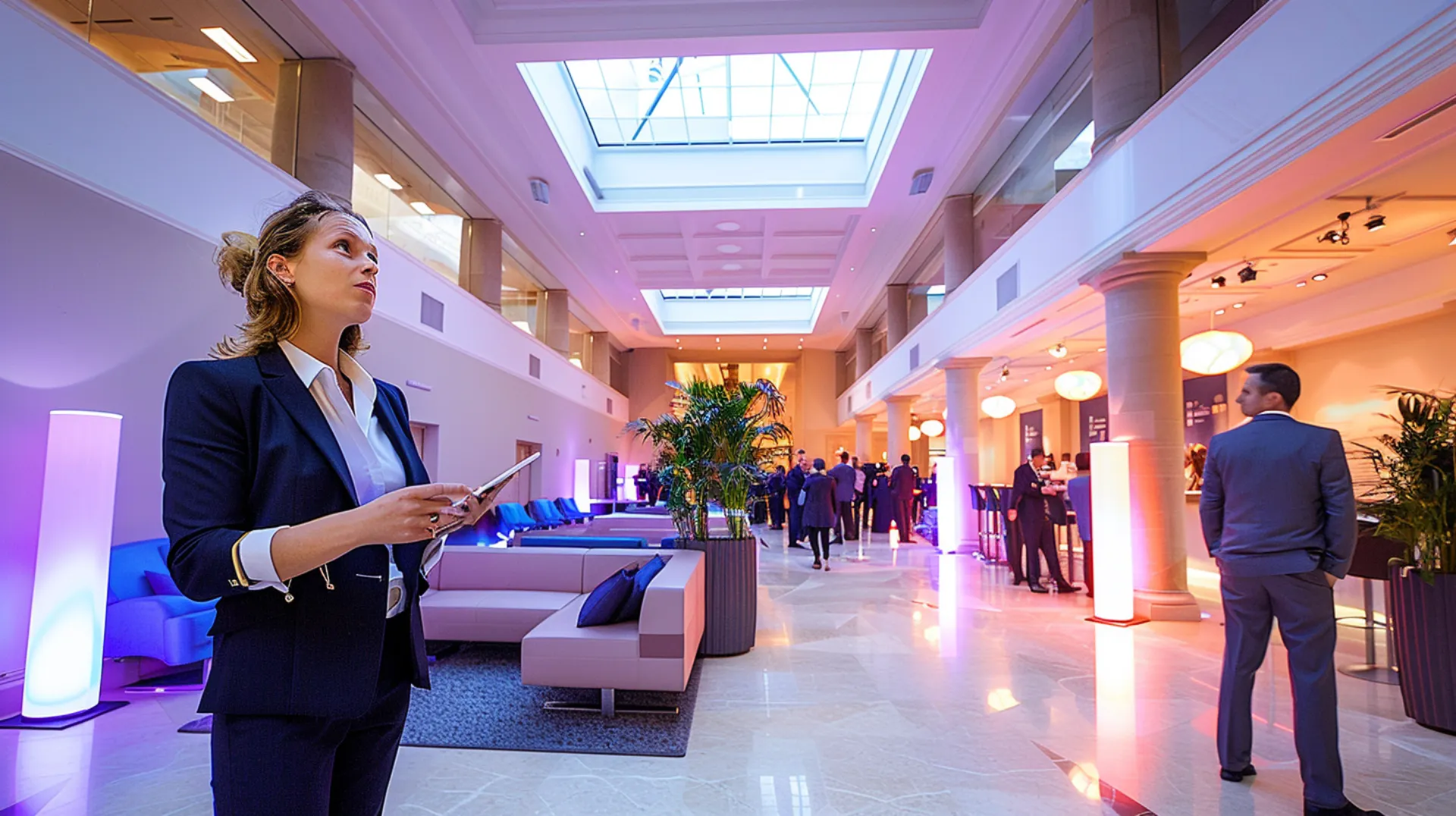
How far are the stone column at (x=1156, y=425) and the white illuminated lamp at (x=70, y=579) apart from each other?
8.07 m

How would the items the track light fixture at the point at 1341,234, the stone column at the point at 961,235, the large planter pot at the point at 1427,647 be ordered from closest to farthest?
the large planter pot at the point at 1427,647
the track light fixture at the point at 1341,234
the stone column at the point at 961,235

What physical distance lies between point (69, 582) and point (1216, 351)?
960 cm

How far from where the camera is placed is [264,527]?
3.51 feet

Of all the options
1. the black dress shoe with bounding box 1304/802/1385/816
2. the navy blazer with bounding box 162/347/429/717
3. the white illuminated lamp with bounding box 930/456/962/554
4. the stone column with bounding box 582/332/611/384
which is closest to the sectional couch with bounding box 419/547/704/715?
the black dress shoe with bounding box 1304/802/1385/816

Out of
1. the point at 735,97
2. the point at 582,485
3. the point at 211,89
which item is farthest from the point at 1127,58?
the point at 582,485

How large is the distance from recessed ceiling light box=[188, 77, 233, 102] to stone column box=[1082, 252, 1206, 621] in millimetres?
8546

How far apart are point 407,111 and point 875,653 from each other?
356 inches

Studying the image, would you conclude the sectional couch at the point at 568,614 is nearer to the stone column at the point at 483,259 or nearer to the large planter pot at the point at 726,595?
the large planter pot at the point at 726,595

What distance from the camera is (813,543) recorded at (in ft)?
36.3

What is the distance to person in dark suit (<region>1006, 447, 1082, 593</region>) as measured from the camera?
889 cm

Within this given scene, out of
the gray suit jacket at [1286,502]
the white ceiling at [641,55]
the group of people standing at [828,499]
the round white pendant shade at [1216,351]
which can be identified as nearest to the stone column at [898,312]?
the white ceiling at [641,55]

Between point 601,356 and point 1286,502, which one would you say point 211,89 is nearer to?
point 1286,502

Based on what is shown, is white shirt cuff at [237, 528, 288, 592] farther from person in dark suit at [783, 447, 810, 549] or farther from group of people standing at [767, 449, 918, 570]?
person in dark suit at [783, 447, 810, 549]

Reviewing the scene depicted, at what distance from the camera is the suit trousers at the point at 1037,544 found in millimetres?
8961
